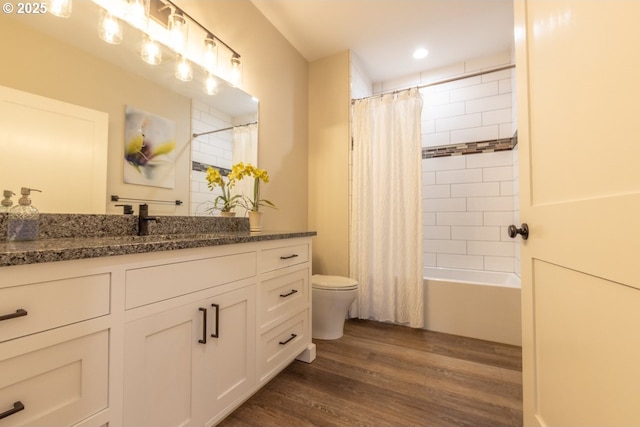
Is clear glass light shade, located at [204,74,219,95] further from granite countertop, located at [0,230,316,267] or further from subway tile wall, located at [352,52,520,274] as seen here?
subway tile wall, located at [352,52,520,274]

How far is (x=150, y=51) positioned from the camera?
1.40 m

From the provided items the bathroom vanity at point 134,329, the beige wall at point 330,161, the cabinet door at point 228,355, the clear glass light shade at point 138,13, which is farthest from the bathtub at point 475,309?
the clear glass light shade at point 138,13

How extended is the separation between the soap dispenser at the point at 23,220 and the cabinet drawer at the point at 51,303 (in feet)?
1.46

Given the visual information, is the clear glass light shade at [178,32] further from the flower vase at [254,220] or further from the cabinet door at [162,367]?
the cabinet door at [162,367]

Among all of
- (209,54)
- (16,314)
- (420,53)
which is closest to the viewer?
(16,314)

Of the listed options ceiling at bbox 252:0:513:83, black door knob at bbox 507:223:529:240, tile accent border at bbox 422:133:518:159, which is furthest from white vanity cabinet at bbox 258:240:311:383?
tile accent border at bbox 422:133:518:159

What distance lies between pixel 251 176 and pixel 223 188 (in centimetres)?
20

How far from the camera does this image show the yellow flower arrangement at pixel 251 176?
1.74m

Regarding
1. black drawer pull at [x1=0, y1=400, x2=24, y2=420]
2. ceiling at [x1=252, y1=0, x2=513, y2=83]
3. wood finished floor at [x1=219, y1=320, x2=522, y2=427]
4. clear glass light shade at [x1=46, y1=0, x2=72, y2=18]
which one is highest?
ceiling at [x1=252, y1=0, x2=513, y2=83]

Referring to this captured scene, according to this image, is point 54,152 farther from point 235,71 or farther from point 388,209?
point 388,209

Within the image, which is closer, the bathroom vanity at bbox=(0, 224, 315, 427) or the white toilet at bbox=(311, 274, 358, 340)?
the bathroom vanity at bbox=(0, 224, 315, 427)

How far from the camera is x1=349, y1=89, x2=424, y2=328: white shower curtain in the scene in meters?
2.37

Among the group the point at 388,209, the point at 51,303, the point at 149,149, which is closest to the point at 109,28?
the point at 149,149

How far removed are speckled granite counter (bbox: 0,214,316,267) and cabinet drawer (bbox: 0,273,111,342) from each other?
7 centimetres
